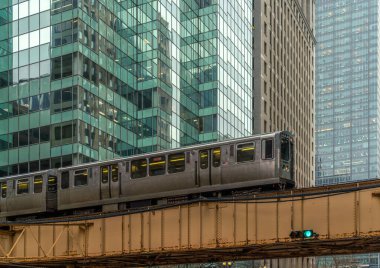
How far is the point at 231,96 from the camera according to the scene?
246 ft

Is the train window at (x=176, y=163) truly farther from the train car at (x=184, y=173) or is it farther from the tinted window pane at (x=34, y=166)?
the tinted window pane at (x=34, y=166)

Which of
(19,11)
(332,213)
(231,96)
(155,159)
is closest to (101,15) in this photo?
(19,11)

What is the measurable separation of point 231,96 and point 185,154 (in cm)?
4824

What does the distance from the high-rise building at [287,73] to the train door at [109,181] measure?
63.9m

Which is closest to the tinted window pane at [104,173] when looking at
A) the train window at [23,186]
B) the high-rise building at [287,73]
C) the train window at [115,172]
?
the train window at [115,172]

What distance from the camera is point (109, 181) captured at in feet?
96.3

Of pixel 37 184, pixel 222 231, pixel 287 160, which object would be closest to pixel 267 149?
pixel 287 160

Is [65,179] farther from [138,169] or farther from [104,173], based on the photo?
[138,169]

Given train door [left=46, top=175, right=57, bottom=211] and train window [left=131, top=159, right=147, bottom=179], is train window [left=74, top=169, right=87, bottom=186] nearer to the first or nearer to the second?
train door [left=46, top=175, right=57, bottom=211]

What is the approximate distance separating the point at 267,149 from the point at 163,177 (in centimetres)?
506

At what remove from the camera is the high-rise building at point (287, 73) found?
95.4 meters

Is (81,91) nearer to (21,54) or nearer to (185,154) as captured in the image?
(21,54)

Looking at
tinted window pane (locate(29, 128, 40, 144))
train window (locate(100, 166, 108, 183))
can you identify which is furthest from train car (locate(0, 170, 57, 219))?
tinted window pane (locate(29, 128, 40, 144))

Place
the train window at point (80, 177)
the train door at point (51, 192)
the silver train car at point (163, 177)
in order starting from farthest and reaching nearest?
the train door at point (51, 192) → the train window at point (80, 177) → the silver train car at point (163, 177)
